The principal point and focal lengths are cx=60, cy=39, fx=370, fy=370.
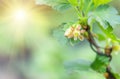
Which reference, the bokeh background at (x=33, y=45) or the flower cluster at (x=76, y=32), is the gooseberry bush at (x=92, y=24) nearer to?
the flower cluster at (x=76, y=32)

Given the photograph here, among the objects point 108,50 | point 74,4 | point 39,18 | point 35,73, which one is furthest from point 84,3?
point 39,18

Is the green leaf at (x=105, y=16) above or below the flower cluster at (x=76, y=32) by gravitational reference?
above

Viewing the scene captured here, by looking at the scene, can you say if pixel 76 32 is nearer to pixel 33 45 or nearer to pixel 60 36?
pixel 60 36

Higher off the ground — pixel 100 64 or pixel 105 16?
pixel 105 16

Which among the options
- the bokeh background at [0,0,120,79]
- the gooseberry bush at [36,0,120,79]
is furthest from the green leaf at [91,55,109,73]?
the bokeh background at [0,0,120,79]

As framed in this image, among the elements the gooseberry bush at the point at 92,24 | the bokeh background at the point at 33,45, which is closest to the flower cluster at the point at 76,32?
the gooseberry bush at the point at 92,24

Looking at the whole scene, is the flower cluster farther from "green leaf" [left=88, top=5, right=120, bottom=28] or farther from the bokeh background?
the bokeh background

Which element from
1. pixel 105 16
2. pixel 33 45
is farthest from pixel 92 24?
pixel 33 45
